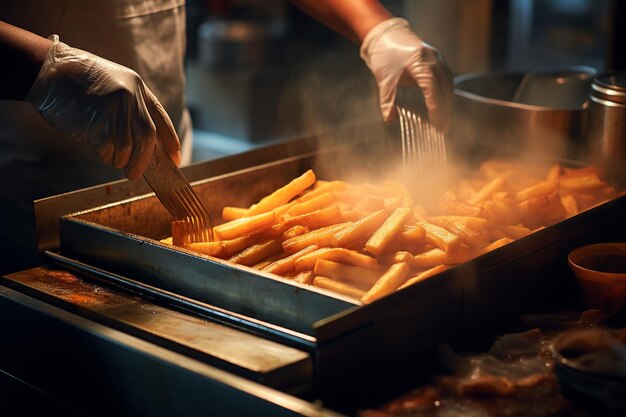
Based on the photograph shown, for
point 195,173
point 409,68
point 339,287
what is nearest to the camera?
point 339,287

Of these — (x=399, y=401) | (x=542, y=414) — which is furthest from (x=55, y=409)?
(x=542, y=414)

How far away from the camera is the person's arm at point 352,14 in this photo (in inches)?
135

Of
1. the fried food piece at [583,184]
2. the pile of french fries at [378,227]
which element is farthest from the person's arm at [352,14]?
the fried food piece at [583,184]

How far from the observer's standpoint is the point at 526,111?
3.28 meters

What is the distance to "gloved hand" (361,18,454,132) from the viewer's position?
319 centimetres

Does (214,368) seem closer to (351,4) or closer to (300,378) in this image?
(300,378)

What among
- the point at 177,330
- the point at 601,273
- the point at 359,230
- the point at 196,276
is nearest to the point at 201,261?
the point at 196,276

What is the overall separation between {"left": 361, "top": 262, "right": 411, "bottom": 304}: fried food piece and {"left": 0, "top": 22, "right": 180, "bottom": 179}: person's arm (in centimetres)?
77

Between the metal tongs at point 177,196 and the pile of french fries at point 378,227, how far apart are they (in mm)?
42

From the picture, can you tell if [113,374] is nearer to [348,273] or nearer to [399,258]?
[348,273]

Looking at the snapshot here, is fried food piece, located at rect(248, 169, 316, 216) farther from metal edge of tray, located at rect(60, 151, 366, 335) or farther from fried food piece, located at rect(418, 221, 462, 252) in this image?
fried food piece, located at rect(418, 221, 462, 252)

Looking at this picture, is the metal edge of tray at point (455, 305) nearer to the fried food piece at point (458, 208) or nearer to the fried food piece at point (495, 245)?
the fried food piece at point (495, 245)

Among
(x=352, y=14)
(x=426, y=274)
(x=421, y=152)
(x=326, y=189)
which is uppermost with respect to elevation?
(x=352, y=14)

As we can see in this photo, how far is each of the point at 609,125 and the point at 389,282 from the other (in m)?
1.36
